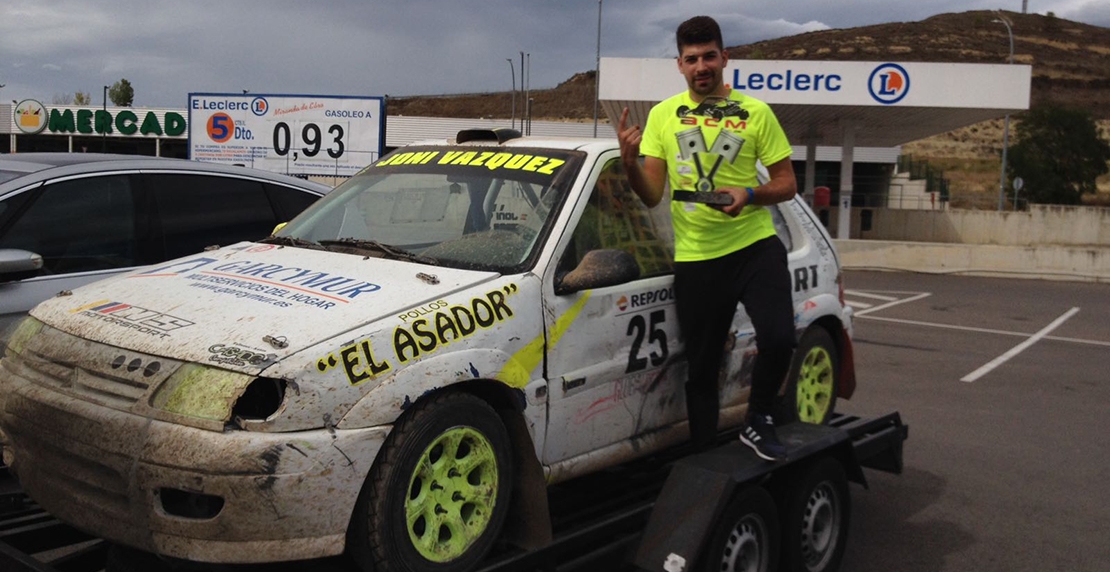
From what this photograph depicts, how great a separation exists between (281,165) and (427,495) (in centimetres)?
3006

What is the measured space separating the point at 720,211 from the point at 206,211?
9.67 ft

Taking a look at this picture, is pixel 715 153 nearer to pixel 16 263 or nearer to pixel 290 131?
pixel 16 263

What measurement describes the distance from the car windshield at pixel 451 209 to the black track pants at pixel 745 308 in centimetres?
68

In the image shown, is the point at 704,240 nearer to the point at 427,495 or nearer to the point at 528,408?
the point at 528,408

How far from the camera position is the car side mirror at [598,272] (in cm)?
370

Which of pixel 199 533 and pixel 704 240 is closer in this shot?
pixel 199 533

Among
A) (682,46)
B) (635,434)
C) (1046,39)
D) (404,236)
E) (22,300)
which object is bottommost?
(635,434)

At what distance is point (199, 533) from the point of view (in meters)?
2.81

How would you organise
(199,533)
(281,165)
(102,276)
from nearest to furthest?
1. (199,533)
2. (102,276)
3. (281,165)

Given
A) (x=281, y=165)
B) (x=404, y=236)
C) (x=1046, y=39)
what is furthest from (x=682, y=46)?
(x=1046, y=39)

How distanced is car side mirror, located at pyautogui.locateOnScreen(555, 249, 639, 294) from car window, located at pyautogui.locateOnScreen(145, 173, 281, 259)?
2.52 m

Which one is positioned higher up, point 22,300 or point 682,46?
point 682,46

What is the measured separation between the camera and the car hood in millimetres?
2982

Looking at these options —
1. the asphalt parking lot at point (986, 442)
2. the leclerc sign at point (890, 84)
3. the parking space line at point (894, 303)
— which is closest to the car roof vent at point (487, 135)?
the asphalt parking lot at point (986, 442)
